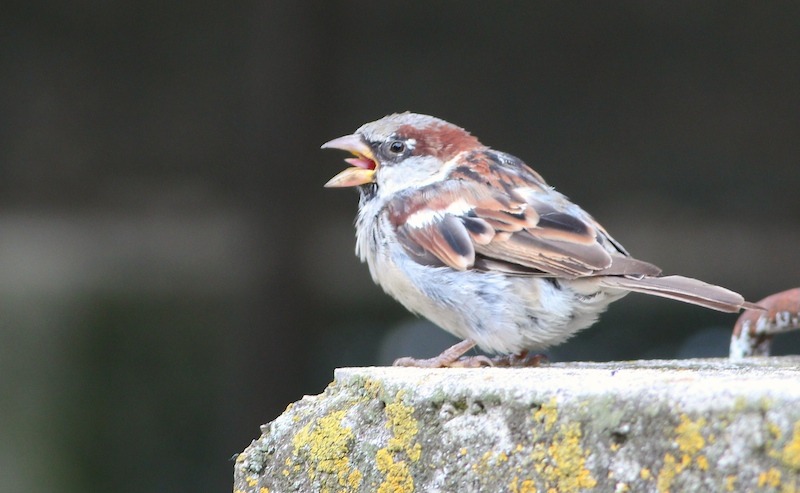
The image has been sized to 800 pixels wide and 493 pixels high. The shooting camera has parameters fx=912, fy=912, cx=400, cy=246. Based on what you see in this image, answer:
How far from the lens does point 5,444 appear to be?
395 centimetres

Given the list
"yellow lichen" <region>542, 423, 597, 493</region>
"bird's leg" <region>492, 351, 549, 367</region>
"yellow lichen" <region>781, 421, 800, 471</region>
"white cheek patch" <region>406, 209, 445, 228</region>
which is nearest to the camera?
"yellow lichen" <region>781, 421, 800, 471</region>

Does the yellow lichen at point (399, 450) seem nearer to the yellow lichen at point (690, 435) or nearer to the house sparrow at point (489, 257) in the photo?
the yellow lichen at point (690, 435)

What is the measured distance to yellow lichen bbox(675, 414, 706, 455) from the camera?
903 mm

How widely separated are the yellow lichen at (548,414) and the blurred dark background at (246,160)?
2.87 m

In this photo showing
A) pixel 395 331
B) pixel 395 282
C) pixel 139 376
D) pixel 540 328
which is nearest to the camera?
pixel 540 328

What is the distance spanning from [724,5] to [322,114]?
1.80m

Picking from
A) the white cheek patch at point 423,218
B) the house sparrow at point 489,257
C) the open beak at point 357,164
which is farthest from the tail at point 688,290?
the open beak at point 357,164

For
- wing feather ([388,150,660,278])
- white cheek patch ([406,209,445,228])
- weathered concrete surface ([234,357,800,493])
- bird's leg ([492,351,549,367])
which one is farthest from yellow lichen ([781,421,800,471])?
white cheek patch ([406,209,445,228])

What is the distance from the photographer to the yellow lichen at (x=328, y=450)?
4.14 ft

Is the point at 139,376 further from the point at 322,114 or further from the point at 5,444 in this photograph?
the point at 322,114

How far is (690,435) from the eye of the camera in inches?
35.9

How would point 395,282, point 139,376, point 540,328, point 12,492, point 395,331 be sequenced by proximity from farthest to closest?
point 395,331 → point 139,376 → point 12,492 → point 395,282 → point 540,328

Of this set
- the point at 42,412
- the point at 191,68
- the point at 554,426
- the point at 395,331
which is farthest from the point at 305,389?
the point at 554,426

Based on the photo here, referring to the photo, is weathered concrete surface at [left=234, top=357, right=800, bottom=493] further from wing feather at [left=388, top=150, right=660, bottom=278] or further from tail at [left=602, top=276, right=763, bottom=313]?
wing feather at [left=388, top=150, right=660, bottom=278]
